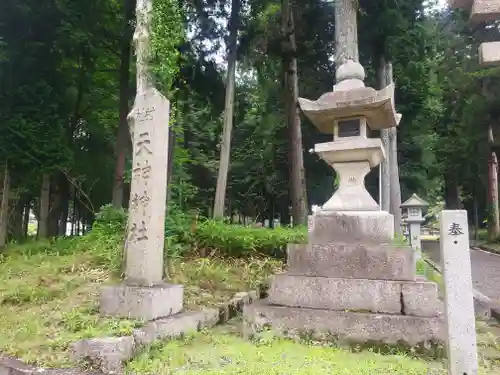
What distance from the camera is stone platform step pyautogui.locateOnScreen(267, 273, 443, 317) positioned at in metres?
4.46

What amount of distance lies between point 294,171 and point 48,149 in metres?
6.90

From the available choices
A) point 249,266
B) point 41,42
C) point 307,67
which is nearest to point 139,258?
point 249,266

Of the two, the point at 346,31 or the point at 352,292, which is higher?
the point at 346,31

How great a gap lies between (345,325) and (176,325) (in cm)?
186

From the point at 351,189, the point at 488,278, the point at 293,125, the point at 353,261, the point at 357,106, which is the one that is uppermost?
the point at 293,125

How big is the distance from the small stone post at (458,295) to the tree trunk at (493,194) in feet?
64.9

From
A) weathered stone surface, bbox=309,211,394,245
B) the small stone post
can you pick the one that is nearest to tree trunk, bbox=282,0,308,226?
weathered stone surface, bbox=309,211,394,245

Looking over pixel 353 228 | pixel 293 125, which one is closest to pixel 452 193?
pixel 293 125

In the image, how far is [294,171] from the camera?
1232 centimetres

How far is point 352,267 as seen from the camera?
16.1 ft

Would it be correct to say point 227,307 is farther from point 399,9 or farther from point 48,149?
point 399,9

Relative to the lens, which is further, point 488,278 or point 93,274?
point 488,278

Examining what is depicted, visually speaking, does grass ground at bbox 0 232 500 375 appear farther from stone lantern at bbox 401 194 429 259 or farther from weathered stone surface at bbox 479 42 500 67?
stone lantern at bbox 401 194 429 259

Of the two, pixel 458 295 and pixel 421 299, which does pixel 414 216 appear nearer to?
pixel 421 299
